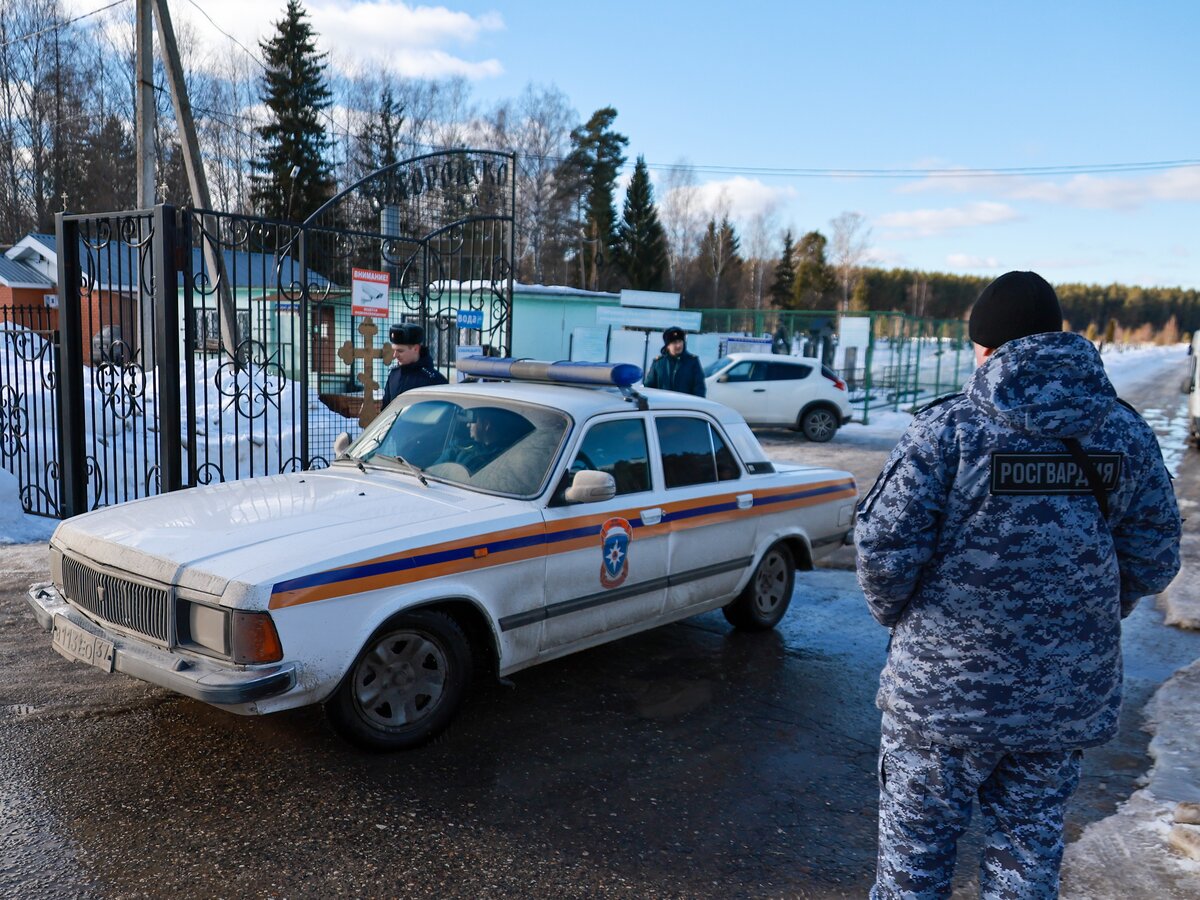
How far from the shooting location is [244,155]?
4916cm

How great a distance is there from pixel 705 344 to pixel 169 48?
12.9 metres

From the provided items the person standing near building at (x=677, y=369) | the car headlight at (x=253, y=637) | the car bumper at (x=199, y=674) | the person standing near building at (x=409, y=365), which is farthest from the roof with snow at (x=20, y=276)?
the car headlight at (x=253, y=637)

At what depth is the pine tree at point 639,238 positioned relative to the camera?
61.8 meters

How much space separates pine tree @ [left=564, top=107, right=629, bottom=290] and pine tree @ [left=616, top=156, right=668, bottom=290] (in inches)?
35.5

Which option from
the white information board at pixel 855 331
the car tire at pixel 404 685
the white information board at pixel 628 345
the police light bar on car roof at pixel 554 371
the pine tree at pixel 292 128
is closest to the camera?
the car tire at pixel 404 685

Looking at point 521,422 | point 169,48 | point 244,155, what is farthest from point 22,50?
point 521,422

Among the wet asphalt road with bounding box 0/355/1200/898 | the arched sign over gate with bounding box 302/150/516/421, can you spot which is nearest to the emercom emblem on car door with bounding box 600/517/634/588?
the wet asphalt road with bounding box 0/355/1200/898

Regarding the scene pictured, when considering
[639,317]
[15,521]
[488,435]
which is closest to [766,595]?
[488,435]

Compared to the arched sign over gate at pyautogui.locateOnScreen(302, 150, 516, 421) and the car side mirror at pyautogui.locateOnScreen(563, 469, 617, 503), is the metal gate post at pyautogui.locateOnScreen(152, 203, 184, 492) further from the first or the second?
the car side mirror at pyautogui.locateOnScreen(563, 469, 617, 503)

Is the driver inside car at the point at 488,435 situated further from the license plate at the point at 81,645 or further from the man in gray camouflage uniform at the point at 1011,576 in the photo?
the man in gray camouflage uniform at the point at 1011,576

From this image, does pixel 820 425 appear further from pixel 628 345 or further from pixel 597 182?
pixel 597 182

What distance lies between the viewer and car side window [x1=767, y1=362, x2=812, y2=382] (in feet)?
58.1

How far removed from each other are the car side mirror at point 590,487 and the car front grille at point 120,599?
1811 mm

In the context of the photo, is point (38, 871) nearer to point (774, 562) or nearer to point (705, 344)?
point (774, 562)
